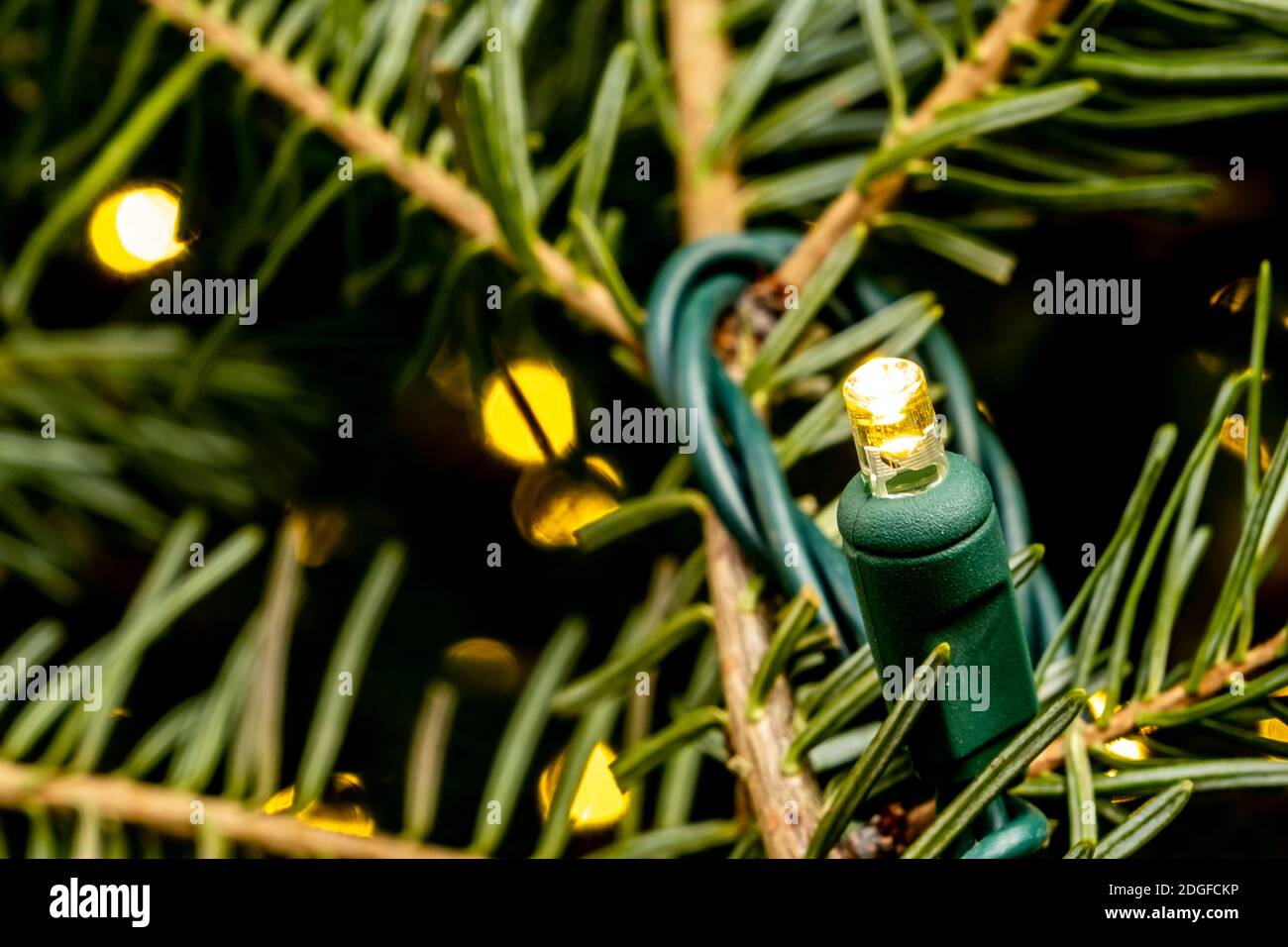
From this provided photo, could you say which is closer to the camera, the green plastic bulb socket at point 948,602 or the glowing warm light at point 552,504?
the green plastic bulb socket at point 948,602

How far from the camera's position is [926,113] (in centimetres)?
39

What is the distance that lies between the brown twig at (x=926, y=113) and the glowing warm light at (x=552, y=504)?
8.4 inches

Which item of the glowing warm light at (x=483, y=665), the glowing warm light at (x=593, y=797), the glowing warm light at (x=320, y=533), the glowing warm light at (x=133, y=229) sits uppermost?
the glowing warm light at (x=133, y=229)

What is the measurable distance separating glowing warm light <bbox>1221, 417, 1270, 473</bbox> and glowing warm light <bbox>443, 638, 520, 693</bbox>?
364 mm

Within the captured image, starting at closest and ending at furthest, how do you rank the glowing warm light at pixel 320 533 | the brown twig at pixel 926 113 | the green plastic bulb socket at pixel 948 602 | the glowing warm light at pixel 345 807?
the green plastic bulb socket at pixel 948 602
the brown twig at pixel 926 113
the glowing warm light at pixel 345 807
the glowing warm light at pixel 320 533

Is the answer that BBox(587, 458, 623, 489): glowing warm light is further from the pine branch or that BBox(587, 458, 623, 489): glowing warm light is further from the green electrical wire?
the pine branch

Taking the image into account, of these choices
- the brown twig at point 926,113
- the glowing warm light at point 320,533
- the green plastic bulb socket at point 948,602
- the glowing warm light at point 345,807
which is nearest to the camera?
the green plastic bulb socket at point 948,602

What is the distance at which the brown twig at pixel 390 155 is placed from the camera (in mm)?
410

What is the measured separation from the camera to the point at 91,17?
1.55ft

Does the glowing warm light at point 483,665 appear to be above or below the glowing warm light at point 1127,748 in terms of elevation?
above

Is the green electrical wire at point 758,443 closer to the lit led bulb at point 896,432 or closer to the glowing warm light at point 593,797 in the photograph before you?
the lit led bulb at point 896,432

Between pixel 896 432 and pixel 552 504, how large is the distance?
15.4 inches

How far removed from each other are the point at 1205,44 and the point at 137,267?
542 mm

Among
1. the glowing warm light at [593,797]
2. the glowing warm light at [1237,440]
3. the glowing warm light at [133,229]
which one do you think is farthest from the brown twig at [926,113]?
the glowing warm light at [133,229]
